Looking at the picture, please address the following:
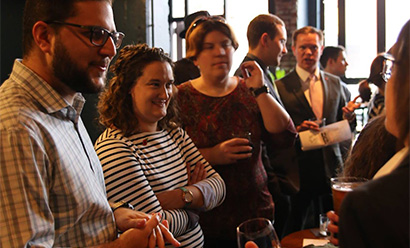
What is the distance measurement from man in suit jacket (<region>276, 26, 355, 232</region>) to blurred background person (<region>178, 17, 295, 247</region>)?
105 cm

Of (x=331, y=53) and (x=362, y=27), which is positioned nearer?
(x=331, y=53)

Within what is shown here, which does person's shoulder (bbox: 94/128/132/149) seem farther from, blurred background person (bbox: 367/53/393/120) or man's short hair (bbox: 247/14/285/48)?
man's short hair (bbox: 247/14/285/48)

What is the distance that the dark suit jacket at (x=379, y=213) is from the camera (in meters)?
0.65

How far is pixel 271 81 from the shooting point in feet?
10.0

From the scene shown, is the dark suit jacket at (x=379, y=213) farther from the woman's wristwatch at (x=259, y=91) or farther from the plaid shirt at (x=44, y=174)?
the woman's wristwatch at (x=259, y=91)

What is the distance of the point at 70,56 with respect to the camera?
1.27m

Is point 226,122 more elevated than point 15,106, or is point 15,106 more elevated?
point 15,106

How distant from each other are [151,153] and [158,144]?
0.24 ft

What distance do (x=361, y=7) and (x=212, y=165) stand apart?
512cm

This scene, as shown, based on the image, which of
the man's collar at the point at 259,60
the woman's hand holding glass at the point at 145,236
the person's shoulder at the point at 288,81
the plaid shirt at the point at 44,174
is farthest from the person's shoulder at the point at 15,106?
the person's shoulder at the point at 288,81

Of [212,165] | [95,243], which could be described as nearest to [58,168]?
[95,243]

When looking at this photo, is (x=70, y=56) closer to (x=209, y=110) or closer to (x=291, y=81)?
(x=209, y=110)

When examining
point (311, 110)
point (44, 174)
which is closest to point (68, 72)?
point (44, 174)

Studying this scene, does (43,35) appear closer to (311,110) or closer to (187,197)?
(187,197)
